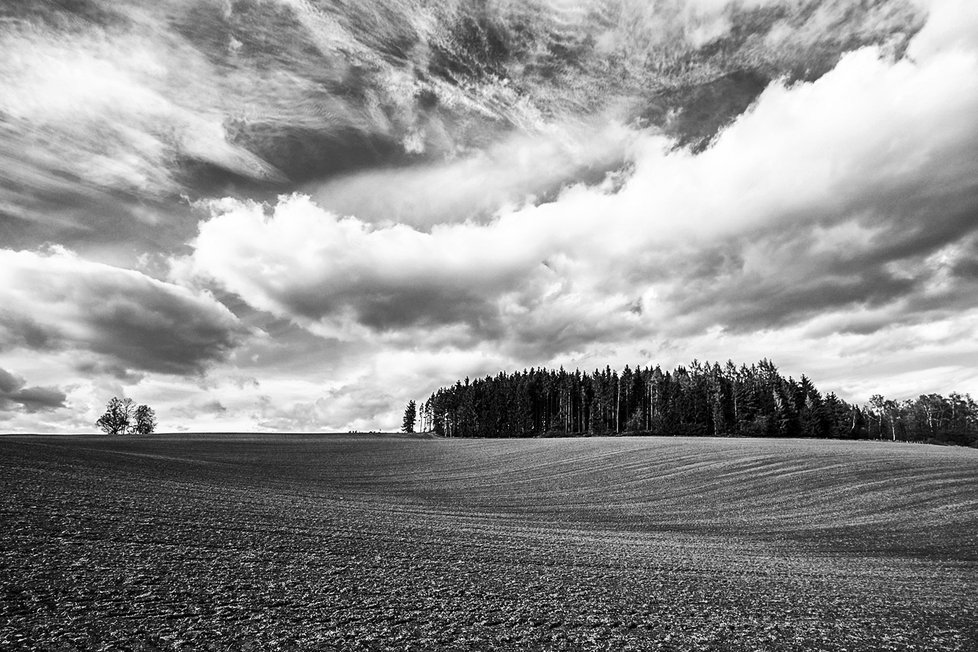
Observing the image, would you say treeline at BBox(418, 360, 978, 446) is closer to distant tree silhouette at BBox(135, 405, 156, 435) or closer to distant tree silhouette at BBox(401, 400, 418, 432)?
distant tree silhouette at BBox(401, 400, 418, 432)

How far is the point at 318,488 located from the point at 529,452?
31.5 m

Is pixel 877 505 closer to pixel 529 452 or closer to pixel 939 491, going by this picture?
pixel 939 491

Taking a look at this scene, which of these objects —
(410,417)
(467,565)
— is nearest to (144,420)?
(410,417)

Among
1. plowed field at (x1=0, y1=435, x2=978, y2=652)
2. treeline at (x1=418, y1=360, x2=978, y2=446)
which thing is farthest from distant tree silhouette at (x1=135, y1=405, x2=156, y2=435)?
plowed field at (x1=0, y1=435, x2=978, y2=652)

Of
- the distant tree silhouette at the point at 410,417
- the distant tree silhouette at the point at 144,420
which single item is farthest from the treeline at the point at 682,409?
the distant tree silhouette at the point at 144,420

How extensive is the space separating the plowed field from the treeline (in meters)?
77.8

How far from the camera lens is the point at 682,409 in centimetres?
11288

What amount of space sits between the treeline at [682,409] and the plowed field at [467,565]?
77774 mm

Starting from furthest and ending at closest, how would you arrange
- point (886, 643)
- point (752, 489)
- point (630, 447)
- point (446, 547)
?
point (630, 447), point (752, 489), point (446, 547), point (886, 643)

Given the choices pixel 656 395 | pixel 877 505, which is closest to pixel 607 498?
pixel 877 505

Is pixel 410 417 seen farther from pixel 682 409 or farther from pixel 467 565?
pixel 467 565

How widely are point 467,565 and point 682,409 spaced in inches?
4251

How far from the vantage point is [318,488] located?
34094mm

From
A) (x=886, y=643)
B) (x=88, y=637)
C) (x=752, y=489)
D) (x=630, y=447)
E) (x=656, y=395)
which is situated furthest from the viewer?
(x=656, y=395)
